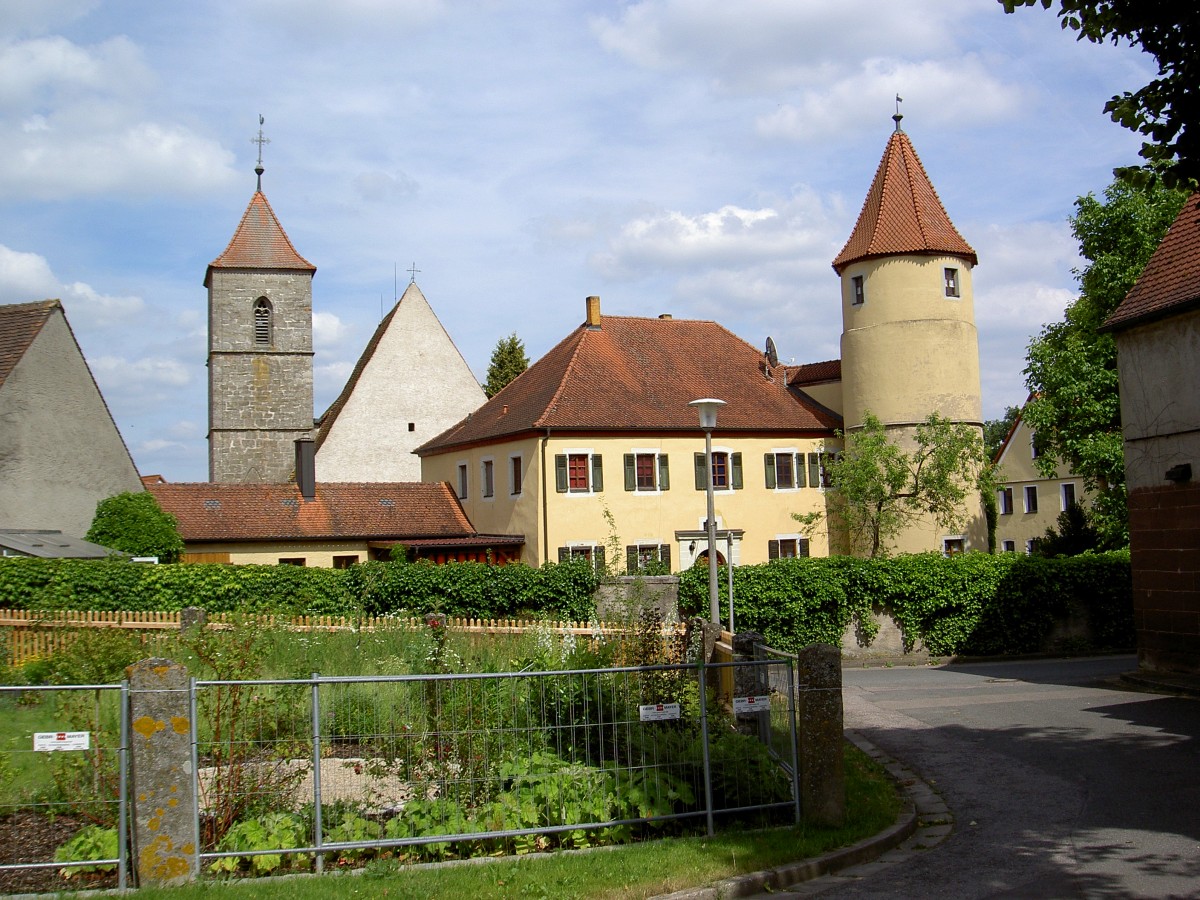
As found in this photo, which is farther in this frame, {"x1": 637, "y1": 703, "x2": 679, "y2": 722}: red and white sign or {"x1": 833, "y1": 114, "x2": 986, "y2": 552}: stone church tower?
{"x1": 833, "y1": 114, "x2": 986, "y2": 552}: stone church tower

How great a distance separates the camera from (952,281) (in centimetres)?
3800

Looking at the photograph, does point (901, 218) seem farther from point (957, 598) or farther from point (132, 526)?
point (132, 526)

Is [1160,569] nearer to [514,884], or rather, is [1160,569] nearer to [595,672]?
[595,672]

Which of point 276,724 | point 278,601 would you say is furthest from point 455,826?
point 278,601

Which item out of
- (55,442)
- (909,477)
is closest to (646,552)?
(909,477)

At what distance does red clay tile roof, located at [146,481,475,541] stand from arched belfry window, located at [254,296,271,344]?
14.4 metres

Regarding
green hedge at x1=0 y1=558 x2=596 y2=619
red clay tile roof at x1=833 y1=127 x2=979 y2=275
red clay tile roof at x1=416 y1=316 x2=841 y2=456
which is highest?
red clay tile roof at x1=833 y1=127 x2=979 y2=275

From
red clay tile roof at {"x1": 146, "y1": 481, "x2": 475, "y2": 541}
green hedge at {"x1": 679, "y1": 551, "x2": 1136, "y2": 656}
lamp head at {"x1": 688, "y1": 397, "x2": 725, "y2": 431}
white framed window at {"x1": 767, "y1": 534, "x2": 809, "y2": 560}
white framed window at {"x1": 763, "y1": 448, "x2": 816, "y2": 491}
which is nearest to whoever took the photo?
lamp head at {"x1": 688, "y1": 397, "x2": 725, "y2": 431}

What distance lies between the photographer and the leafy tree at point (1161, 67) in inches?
332

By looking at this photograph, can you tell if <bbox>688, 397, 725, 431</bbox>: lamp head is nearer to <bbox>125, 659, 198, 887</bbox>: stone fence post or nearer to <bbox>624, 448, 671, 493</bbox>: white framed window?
<bbox>125, 659, 198, 887</bbox>: stone fence post

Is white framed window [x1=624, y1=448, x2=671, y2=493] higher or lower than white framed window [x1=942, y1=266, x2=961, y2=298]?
above

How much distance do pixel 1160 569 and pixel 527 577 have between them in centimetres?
1366

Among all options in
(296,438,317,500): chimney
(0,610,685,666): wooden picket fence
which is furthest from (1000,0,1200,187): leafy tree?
(296,438,317,500): chimney

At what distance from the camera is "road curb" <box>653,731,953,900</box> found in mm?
7411
